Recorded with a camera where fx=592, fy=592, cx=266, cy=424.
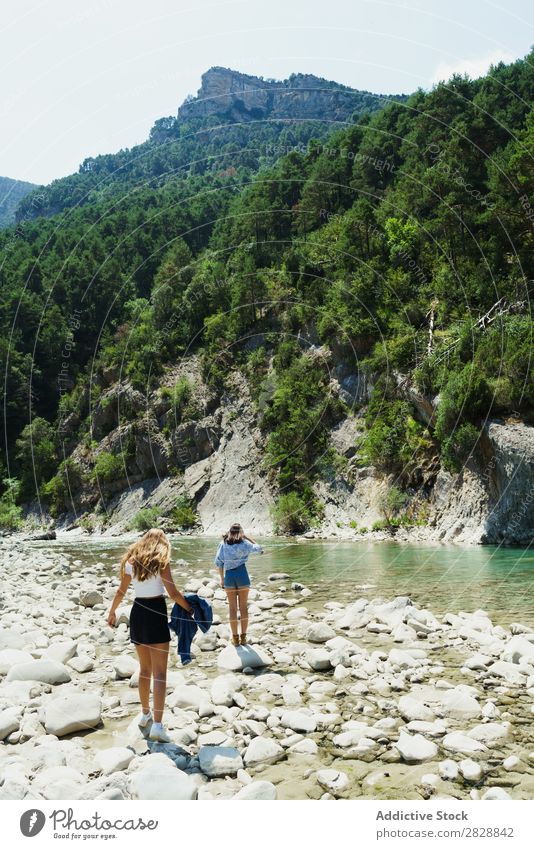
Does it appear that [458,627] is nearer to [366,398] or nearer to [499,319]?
[499,319]

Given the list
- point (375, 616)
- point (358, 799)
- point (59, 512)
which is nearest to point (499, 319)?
point (375, 616)

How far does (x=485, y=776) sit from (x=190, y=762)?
2.59 meters

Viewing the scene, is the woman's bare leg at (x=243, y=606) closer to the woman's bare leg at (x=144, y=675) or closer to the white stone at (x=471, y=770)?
the woman's bare leg at (x=144, y=675)

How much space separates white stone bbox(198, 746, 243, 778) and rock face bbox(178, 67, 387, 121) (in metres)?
130

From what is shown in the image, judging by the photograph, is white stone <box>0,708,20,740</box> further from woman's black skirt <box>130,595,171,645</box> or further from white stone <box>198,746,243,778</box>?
white stone <box>198,746,243,778</box>

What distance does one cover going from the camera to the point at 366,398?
4338 cm

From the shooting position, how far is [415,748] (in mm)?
5473

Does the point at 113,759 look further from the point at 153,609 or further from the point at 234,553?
the point at 234,553

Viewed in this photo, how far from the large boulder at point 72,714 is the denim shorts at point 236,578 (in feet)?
10.4

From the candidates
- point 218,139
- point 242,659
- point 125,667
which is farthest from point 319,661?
point 218,139

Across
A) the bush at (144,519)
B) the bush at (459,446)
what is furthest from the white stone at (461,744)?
the bush at (144,519)

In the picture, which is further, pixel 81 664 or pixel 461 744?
pixel 81 664

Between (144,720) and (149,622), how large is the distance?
106 cm

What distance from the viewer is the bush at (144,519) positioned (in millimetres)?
45866
